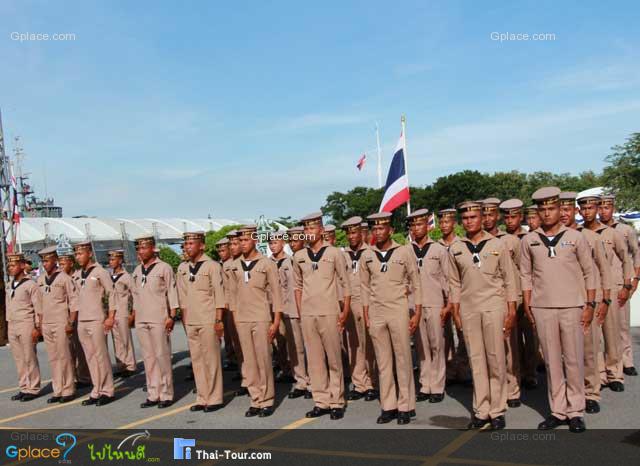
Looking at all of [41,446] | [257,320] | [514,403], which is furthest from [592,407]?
[41,446]

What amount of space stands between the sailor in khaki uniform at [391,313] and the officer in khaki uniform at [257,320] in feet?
3.91

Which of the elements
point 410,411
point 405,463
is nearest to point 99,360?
point 410,411

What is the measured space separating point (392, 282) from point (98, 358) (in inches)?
160

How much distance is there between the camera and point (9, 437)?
6.89m

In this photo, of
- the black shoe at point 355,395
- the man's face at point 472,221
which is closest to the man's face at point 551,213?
the man's face at point 472,221

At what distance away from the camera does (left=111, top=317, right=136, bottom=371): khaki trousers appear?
10469mm

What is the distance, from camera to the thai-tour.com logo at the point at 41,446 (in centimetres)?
605

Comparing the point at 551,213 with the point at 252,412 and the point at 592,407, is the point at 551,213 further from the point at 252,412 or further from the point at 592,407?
the point at 252,412

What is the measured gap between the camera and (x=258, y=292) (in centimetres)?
739

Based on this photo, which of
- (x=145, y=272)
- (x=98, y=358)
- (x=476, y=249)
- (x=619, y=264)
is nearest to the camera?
(x=476, y=249)

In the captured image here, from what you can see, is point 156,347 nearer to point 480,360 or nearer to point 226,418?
point 226,418

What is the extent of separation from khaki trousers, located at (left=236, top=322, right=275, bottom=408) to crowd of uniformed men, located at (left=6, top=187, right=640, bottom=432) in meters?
0.01

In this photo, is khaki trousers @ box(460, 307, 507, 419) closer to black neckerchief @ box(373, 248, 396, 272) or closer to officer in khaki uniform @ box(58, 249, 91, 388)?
black neckerchief @ box(373, 248, 396, 272)

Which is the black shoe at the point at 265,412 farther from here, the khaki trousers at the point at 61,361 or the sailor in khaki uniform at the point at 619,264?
the sailor in khaki uniform at the point at 619,264
